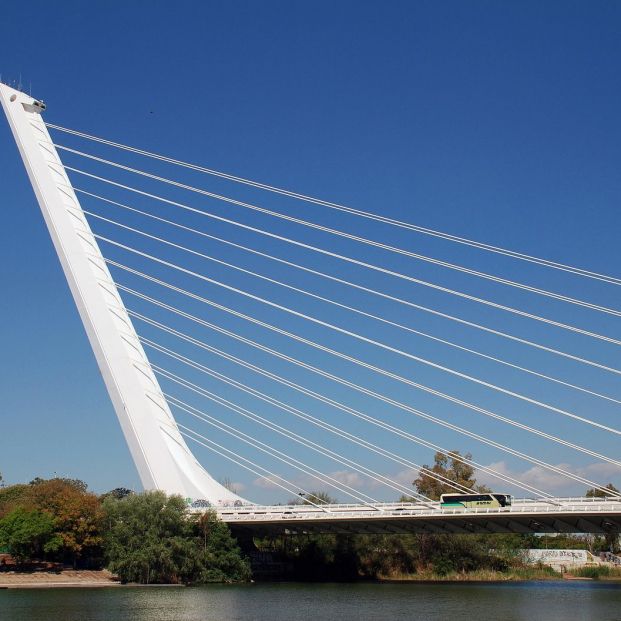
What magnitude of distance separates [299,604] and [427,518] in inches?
488

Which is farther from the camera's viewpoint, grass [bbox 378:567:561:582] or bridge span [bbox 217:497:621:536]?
grass [bbox 378:567:561:582]

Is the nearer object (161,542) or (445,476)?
(161,542)

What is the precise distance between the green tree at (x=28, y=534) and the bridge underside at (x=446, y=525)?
8.42 m

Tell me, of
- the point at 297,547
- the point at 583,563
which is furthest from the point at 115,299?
the point at 583,563

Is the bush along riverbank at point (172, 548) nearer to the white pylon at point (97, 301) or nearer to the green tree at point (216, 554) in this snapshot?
the green tree at point (216, 554)

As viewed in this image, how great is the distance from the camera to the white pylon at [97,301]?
3672cm

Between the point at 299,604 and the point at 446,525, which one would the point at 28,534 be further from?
the point at 446,525

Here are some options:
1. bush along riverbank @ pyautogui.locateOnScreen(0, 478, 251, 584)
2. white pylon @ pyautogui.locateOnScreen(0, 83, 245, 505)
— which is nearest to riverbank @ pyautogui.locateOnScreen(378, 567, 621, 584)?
bush along riverbank @ pyautogui.locateOnScreen(0, 478, 251, 584)

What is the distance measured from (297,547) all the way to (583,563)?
2704 cm

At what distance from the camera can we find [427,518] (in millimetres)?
40812

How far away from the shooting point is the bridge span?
3828cm

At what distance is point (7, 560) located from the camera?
42031 millimetres

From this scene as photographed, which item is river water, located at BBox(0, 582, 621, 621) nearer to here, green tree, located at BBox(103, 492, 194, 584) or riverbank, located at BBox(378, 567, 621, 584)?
green tree, located at BBox(103, 492, 194, 584)

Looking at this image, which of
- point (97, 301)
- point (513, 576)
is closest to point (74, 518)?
point (97, 301)
